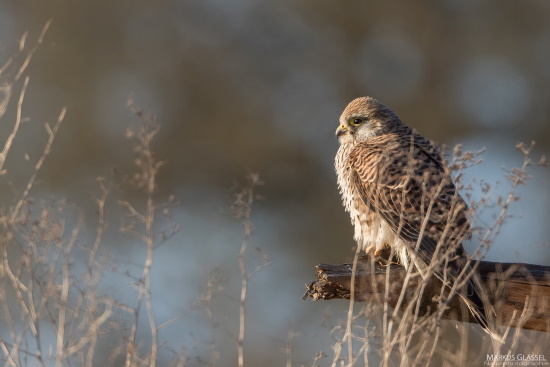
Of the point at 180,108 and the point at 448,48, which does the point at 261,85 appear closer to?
the point at 180,108

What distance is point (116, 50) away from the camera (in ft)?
62.4

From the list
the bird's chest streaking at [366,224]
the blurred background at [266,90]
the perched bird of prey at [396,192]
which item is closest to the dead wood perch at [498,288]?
the perched bird of prey at [396,192]

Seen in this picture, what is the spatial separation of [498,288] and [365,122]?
74.6 inches

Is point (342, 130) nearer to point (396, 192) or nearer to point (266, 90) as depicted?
point (396, 192)

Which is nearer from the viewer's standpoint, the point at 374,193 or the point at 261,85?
the point at 374,193

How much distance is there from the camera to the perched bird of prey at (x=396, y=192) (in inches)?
225

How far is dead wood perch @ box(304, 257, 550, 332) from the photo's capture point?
223 inches

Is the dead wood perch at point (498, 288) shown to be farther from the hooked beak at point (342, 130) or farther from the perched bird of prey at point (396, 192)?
the hooked beak at point (342, 130)

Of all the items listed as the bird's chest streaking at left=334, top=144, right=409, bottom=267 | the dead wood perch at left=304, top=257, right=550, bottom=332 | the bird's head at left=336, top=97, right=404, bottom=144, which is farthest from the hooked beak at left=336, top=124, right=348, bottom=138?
the dead wood perch at left=304, top=257, right=550, bottom=332

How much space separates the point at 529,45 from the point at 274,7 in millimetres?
4645

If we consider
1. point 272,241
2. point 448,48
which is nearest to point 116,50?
point 272,241

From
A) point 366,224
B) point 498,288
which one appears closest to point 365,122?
point 366,224

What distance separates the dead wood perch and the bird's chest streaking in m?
0.42

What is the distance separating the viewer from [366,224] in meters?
6.53
